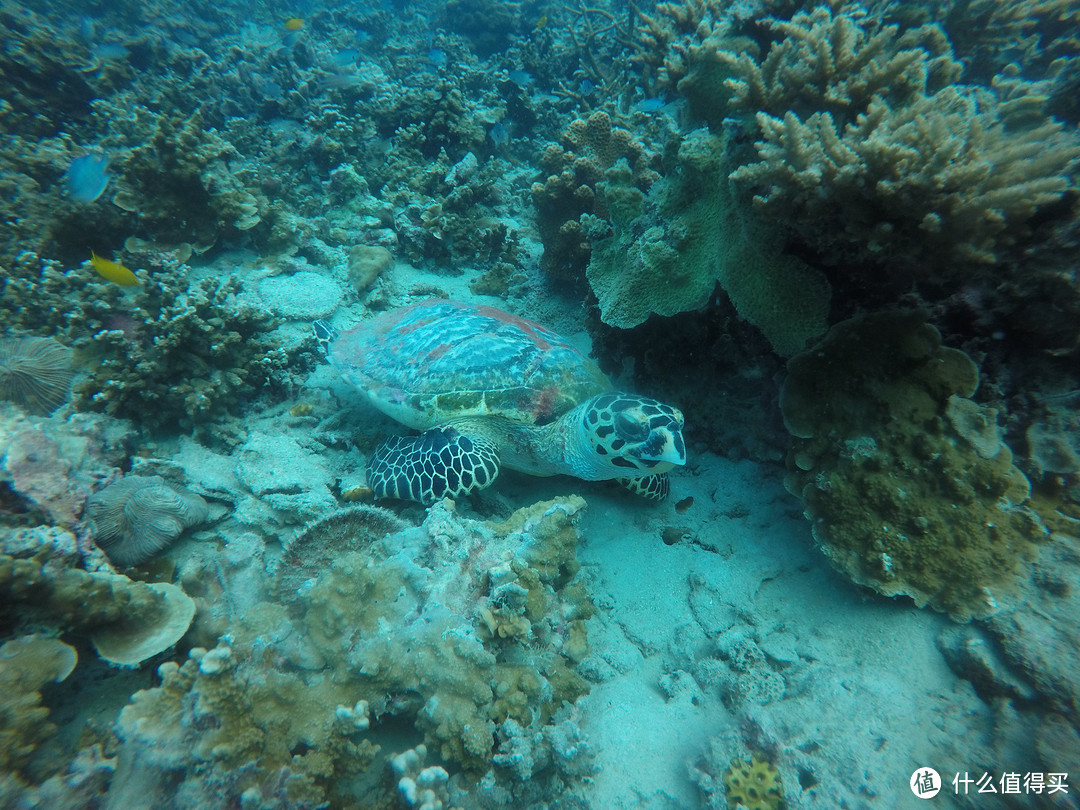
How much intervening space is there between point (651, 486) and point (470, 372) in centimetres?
165

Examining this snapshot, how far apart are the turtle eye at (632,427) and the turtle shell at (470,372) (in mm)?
684

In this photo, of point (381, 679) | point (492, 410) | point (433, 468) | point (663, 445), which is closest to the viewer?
point (381, 679)

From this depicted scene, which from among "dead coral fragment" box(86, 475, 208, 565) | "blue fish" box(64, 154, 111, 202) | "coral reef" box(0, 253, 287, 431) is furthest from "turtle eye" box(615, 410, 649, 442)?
"blue fish" box(64, 154, 111, 202)

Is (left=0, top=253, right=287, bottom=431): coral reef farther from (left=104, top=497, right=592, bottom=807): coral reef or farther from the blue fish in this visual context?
(left=104, top=497, right=592, bottom=807): coral reef

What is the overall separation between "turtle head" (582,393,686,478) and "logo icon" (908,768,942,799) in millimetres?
1637

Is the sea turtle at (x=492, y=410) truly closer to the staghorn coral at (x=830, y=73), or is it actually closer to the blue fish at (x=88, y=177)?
the staghorn coral at (x=830, y=73)

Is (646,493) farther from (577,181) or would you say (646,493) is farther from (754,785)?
(577,181)

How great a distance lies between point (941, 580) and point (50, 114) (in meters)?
12.1

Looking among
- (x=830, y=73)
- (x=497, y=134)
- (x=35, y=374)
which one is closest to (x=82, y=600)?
(x=35, y=374)

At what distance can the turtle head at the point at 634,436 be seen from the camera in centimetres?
279

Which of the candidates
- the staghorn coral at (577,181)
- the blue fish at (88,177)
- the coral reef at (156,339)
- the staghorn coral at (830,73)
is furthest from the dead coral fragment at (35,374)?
the staghorn coral at (830,73)

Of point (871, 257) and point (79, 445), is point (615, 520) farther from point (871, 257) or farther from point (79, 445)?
point (79, 445)

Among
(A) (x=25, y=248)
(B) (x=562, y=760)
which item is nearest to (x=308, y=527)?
(B) (x=562, y=760)

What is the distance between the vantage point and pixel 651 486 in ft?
10.7
